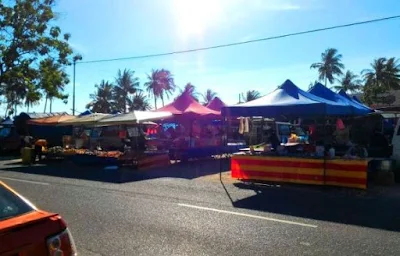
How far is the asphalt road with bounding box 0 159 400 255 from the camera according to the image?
5855 millimetres

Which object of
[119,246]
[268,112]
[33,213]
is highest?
[268,112]

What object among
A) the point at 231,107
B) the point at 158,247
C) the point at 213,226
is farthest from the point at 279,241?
the point at 231,107

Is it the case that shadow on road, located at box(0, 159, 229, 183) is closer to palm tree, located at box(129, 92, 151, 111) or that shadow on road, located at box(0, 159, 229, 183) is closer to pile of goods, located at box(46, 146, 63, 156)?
pile of goods, located at box(46, 146, 63, 156)

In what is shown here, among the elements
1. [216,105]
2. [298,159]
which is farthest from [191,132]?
[298,159]

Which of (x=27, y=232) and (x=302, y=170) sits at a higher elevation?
(x=27, y=232)

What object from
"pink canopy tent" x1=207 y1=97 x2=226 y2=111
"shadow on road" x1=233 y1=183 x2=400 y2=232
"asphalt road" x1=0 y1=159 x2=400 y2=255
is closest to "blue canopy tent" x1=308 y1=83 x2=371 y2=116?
"asphalt road" x1=0 y1=159 x2=400 y2=255

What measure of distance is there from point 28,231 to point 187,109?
59.2 feet

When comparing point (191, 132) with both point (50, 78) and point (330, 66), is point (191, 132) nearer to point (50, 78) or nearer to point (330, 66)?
point (50, 78)

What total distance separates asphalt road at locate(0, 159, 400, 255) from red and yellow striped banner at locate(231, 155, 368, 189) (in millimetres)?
356

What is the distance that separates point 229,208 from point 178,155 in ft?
35.7

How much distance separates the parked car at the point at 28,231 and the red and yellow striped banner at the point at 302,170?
9.06 meters

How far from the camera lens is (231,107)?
1289 centimetres

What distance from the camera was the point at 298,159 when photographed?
11.6 m

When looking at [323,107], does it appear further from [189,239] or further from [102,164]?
[102,164]
